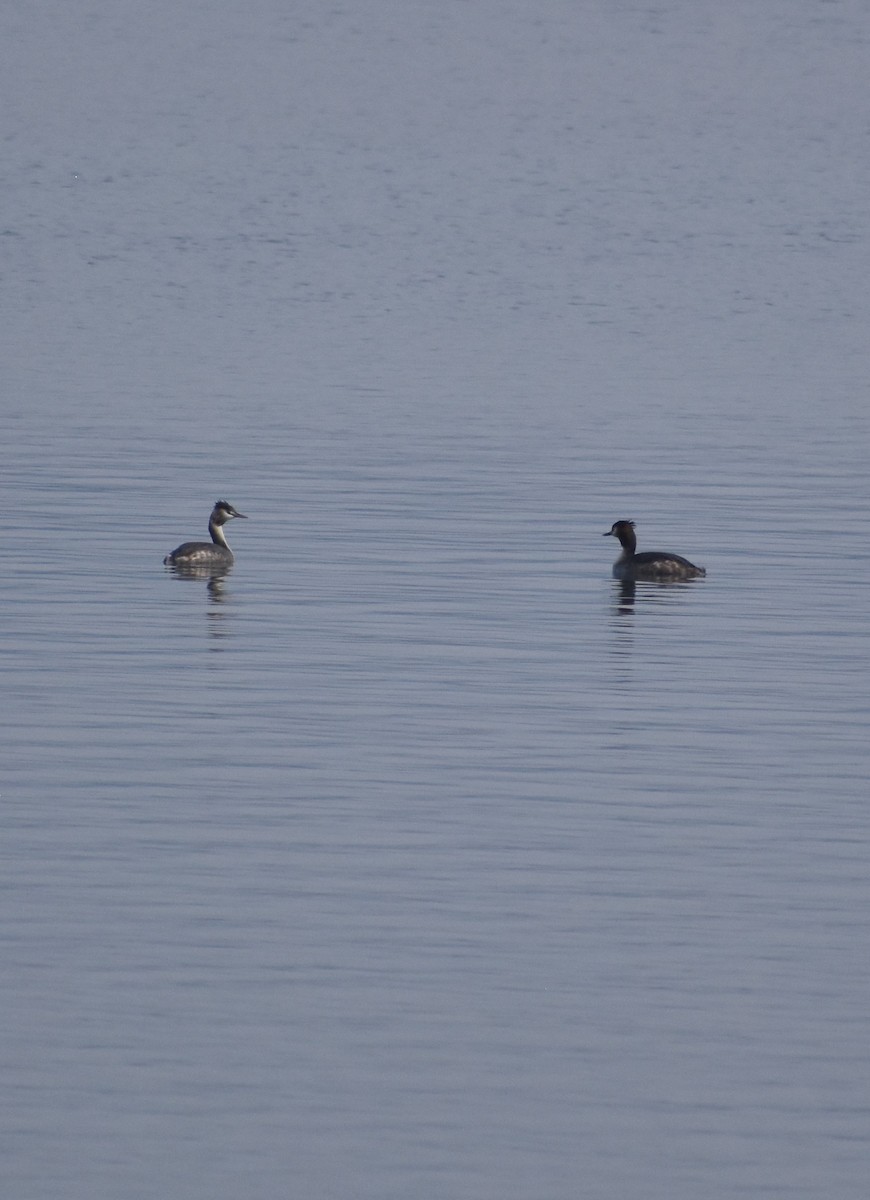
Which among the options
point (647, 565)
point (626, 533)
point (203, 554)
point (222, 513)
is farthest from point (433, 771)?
point (222, 513)

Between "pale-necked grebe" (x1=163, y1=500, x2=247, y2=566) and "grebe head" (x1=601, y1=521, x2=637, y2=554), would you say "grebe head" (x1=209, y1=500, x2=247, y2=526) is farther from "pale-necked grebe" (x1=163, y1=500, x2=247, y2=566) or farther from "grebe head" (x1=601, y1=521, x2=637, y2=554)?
"grebe head" (x1=601, y1=521, x2=637, y2=554)

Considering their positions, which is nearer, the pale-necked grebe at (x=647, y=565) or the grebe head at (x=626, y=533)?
the pale-necked grebe at (x=647, y=565)

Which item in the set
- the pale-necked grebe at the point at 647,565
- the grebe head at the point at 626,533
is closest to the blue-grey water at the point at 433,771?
the pale-necked grebe at the point at 647,565

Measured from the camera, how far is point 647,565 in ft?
86.3

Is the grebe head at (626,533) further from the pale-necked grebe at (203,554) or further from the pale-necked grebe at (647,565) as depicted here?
the pale-necked grebe at (203,554)

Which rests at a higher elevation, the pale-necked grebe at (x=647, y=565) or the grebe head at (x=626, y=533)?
the grebe head at (x=626, y=533)

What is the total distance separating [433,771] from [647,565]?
970 cm

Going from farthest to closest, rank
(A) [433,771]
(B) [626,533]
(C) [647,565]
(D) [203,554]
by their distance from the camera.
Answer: (B) [626,533], (D) [203,554], (C) [647,565], (A) [433,771]

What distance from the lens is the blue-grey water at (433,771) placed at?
11.0 meters

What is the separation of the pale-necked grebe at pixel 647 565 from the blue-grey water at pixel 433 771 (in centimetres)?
43

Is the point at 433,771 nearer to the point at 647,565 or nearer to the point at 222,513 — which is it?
the point at 647,565

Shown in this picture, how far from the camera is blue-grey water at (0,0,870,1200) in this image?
11.0 m

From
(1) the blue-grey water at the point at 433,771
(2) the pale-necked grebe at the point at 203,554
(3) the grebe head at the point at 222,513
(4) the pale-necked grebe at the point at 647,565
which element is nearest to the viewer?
(1) the blue-grey water at the point at 433,771

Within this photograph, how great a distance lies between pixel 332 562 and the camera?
2739 cm
